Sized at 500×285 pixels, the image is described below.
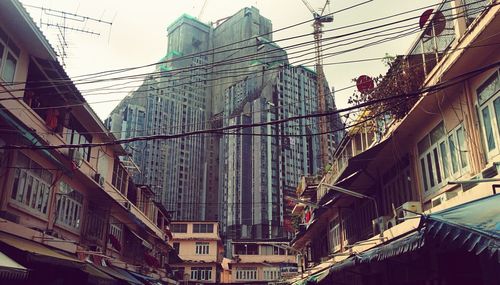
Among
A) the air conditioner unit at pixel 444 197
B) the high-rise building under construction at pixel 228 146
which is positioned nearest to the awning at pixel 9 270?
the air conditioner unit at pixel 444 197

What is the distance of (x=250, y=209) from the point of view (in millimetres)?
73562

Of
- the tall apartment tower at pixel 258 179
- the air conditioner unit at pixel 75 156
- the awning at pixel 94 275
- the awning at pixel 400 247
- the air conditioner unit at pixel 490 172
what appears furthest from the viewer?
the tall apartment tower at pixel 258 179

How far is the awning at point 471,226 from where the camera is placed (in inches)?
194

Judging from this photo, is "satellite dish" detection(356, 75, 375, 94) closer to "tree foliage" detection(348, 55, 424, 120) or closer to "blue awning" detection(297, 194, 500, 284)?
"tree foliage" detection(348, 55, 424, 120)

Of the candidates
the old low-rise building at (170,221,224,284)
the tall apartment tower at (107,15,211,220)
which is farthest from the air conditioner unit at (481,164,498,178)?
the old low-rise building at (170,221,224,284)

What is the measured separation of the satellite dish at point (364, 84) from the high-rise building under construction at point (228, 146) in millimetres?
20855

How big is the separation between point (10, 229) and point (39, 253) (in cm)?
126

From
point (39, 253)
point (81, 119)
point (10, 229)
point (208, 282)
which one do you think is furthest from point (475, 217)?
point (208, 282)

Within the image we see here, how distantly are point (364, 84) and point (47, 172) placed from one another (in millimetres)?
10454

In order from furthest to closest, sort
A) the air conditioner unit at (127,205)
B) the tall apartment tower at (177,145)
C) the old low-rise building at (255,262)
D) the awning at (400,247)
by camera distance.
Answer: the old low-rise building at (255,262), the tall apartment tower at (177,145), the air conditioner unit at (127,205), the awning at (400,247)

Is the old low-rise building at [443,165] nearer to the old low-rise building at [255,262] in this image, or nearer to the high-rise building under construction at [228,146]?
the high-rise building under construction at [228,146]

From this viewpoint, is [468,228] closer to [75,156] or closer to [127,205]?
[75,156]

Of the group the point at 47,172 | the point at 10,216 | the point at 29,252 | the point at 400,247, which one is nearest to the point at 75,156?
the point at 47,172

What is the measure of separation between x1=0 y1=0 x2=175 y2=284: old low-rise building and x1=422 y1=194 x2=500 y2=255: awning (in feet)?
20.0
